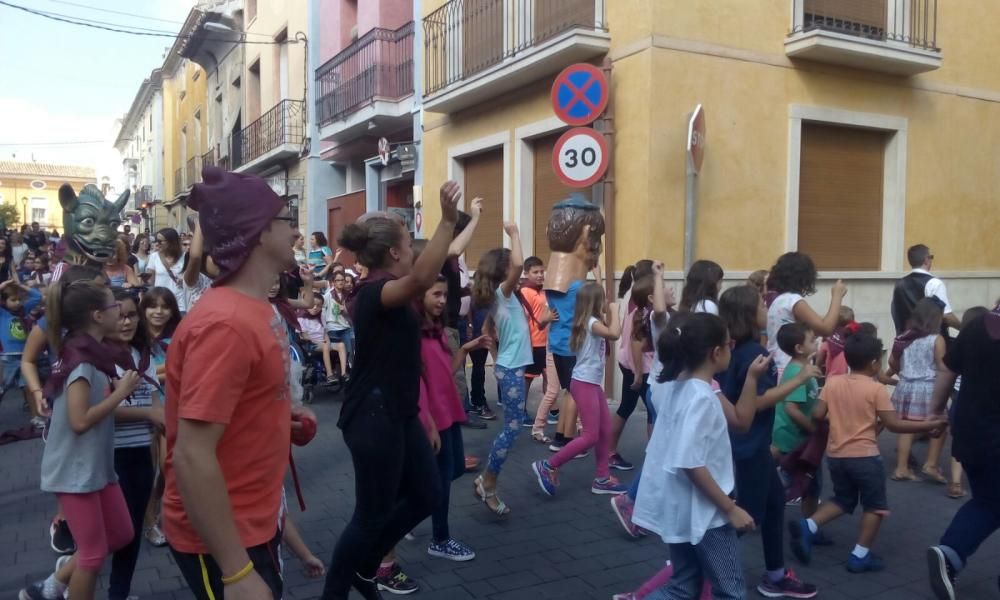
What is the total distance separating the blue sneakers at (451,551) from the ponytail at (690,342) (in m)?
1.89

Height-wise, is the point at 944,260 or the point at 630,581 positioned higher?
the point at 944,260

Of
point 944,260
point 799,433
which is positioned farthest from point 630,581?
point 944,260

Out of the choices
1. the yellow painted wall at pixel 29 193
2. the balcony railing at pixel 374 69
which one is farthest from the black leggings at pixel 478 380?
the yellow painted wall at pixel 29 193

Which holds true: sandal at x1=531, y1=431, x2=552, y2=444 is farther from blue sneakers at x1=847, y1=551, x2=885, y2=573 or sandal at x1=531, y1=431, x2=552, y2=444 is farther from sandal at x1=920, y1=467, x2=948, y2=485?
blue sneakers at x1=847, y1=551, x2=885, y2=573

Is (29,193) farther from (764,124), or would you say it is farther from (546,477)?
(546,477)

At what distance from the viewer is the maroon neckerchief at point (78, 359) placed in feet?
11.5

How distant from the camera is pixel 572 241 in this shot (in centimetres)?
604

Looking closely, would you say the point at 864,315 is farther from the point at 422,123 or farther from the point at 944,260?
the point at 422,123

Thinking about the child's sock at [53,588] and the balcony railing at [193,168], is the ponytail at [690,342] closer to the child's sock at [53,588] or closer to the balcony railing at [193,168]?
the child's sock at [53,588]

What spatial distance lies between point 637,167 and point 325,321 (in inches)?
165

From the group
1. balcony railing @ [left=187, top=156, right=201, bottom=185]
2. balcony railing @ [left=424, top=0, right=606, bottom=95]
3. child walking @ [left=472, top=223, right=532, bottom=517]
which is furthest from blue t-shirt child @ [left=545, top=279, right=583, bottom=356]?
balcony railing @ [left=187, top=156, right=201, bottom=185]

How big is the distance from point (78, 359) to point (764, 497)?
10.7 ft

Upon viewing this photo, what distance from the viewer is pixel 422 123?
14.2m

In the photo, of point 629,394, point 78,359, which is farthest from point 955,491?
point 78,359
